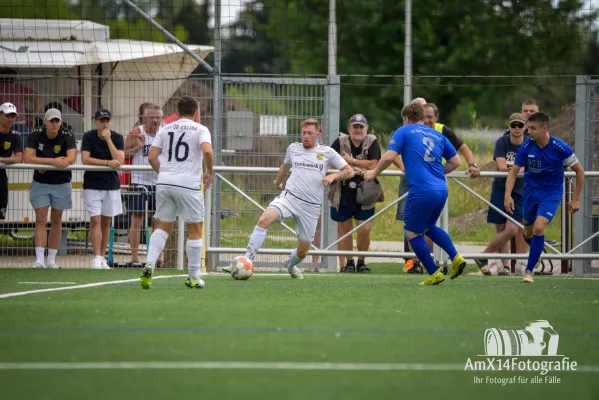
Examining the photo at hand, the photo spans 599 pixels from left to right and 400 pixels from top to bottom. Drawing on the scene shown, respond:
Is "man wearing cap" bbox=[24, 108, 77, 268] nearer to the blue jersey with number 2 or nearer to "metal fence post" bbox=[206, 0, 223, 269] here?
"metal fence post" bbox=[206, 0, 223, 269]

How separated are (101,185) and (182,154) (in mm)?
4306

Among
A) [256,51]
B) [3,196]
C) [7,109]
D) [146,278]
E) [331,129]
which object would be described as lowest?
[146,278]

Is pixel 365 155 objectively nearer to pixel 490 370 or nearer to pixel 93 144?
pixel 93 144

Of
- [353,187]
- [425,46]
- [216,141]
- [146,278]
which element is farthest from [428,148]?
[425,46]

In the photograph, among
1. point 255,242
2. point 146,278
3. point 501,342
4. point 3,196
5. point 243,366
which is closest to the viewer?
point 243,366

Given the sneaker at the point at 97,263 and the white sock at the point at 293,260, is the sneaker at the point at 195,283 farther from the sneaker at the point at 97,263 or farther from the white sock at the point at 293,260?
the sneaker at the point at 97,263

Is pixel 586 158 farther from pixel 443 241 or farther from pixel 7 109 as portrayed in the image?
pixel 7 109

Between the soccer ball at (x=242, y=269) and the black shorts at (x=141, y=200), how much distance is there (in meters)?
3.53

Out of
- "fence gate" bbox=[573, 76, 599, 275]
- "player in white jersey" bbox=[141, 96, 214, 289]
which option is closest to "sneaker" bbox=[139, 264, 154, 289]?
"player in white jersey" bbox=[141, 96, 214, 289]

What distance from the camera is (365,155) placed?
1551cm

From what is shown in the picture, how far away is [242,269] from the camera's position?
500 inches

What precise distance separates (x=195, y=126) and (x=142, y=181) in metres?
4.83

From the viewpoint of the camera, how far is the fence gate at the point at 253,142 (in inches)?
624

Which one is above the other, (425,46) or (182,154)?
(425,46)
